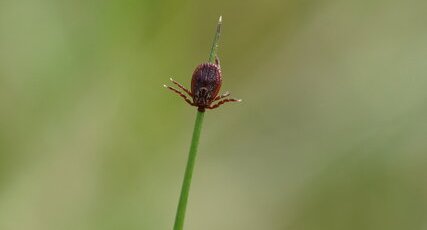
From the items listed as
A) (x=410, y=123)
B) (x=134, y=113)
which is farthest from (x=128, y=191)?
(x=410, y=123)

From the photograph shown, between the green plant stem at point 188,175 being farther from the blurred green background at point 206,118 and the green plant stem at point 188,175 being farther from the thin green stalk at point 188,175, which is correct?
the blurred green background at point 206,118

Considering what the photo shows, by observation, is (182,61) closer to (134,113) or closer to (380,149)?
(134,113)

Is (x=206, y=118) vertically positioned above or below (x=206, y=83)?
above

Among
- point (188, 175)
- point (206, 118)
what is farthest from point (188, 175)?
point (206, 118)

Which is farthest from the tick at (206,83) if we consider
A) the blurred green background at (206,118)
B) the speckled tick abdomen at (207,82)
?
the blurred green background at (206,118)

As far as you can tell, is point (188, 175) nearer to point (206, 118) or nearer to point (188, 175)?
point (188, 175)

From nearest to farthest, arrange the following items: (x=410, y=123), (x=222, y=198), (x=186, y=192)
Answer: (x=186, y=192) < (x=410, y=123) < (x=222, y=198)

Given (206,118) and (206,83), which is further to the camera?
(206,118)

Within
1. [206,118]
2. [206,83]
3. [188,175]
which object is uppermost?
[206,118]
